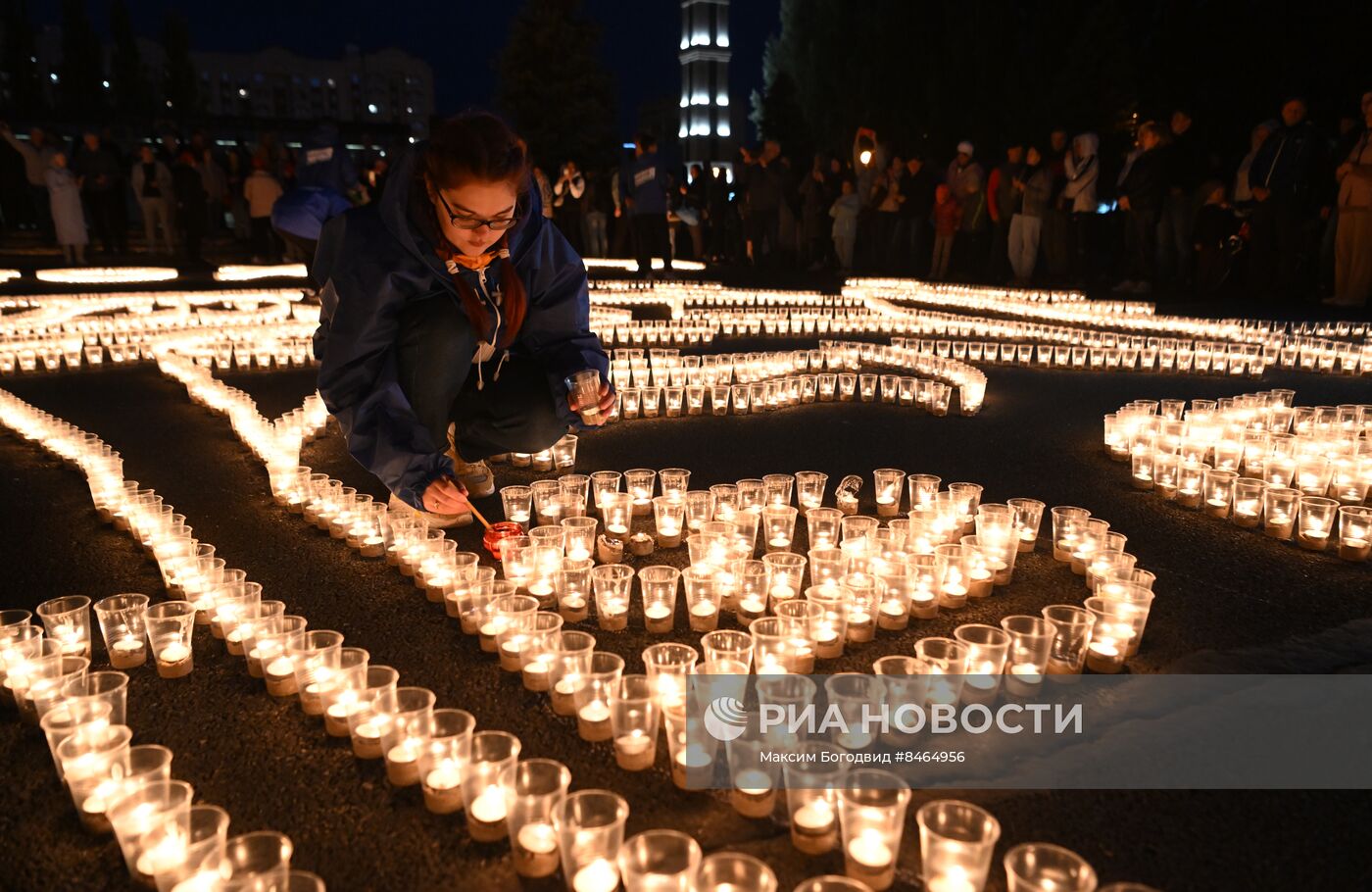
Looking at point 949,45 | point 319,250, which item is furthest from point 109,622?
point 949,45

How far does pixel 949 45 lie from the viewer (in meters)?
25.7

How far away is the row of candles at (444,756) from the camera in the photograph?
1913mm

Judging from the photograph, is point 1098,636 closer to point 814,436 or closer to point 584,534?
point 584,534

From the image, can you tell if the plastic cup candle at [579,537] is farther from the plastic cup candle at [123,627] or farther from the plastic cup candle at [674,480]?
the plastic cup candle at [123,627]

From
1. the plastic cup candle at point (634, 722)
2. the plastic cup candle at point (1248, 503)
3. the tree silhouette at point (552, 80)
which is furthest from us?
the tree silhouette at point (552, 80)

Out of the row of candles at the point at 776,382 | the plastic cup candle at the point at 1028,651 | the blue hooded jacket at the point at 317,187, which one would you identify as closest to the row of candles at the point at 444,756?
the plastic cup candle at the point at 1028,651

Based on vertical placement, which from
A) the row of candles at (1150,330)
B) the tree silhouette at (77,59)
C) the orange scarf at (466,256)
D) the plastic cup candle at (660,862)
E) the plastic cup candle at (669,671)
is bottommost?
the plastic cup candle at (660,862)

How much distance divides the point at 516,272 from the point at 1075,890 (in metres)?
3.05

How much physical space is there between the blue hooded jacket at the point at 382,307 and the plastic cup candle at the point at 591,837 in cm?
168

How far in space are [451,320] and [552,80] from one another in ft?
111

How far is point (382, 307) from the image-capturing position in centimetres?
371

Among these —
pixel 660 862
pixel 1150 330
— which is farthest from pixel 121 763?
pixel 1150 330

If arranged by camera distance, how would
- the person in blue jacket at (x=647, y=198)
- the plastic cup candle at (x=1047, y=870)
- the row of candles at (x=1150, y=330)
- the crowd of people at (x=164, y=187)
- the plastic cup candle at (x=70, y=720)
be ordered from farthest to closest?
the crowd of people at (x=164, y=187) < the person in blue jacket at (x=647, y=198) < the row of candles at (x=1150, y=330) < the plastic cup candle at (x=70, y=720) < the plastic cup candle at (x=1047, y=870)

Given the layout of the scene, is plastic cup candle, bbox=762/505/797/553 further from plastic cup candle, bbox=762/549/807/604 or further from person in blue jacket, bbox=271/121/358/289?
person in blue jacket, bbox=271/121/358/289
